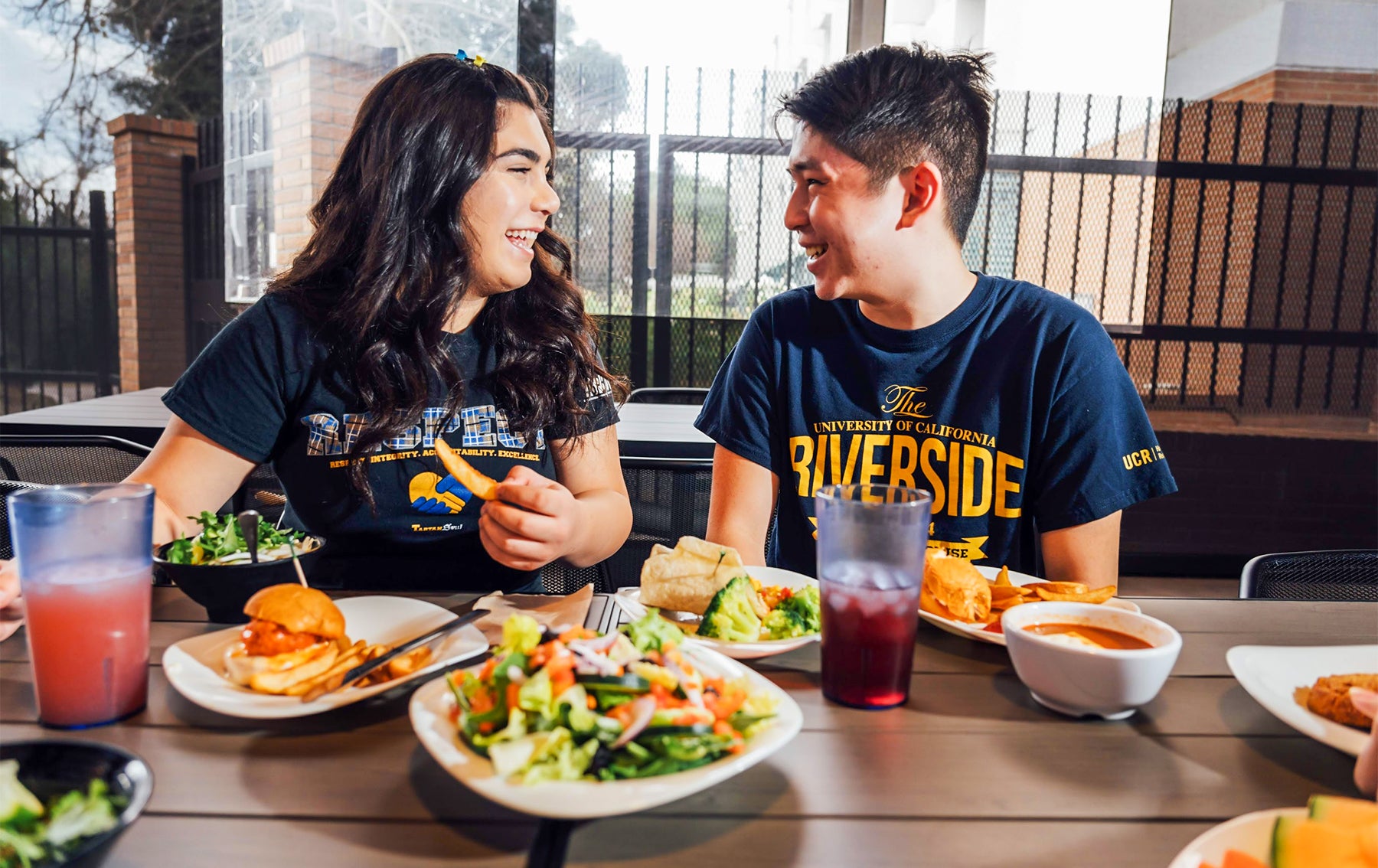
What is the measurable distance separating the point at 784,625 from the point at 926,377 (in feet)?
2.31

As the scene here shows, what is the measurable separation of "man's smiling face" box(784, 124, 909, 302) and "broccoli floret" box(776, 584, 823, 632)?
2.18 feet

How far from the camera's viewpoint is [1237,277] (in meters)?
4.22

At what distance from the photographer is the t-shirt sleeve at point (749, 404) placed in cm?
163

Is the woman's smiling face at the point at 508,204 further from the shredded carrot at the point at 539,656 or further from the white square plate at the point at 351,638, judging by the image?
the shredded carrot at the point at 539,656

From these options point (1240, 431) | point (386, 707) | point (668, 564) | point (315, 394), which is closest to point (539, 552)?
point (668, 564)

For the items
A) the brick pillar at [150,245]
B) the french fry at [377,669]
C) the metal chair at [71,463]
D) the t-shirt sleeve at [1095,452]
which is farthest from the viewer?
the brick pillar at [150,245]

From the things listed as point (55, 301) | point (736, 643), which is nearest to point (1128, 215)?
point (736, 643)

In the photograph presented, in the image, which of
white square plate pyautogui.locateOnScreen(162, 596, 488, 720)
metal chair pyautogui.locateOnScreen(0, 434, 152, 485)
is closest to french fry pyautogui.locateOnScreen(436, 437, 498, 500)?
white square plate pyautogui.locateOnScreen(162, 596, 488, 720)

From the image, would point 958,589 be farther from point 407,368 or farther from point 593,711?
point 407,368

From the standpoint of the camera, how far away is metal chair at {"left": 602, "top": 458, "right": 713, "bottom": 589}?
6.66 feet

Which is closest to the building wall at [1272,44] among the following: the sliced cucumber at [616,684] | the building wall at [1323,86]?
the building wall at [1323,86]

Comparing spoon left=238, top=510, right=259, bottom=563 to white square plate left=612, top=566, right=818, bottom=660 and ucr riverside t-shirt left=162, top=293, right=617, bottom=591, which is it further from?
ucr riverside t-shirt left=162, top=293, right=617, bottom=591

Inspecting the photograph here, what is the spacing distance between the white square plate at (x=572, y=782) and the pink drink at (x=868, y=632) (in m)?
A: 0.11

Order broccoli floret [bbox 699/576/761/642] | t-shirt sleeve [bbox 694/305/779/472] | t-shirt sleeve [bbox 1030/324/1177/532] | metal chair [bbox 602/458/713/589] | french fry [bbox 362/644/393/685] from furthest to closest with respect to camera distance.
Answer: metal chair [bbox 602/458/713/589], t-shirt sleeve [bbox 694/305/779/472], t-shirt sleeve [bbox 1030/324/1177/532], broccoli floret [bbox 699/576/761/642], french fry [bbox 362/644/393/685]
